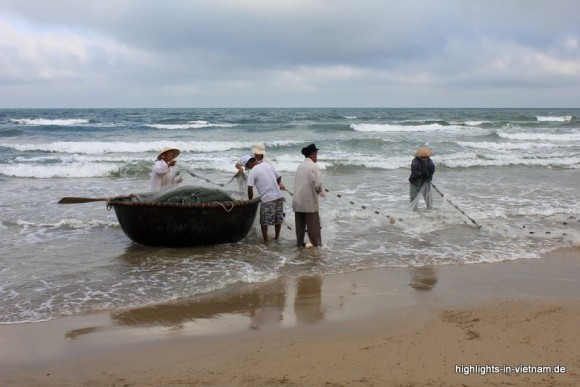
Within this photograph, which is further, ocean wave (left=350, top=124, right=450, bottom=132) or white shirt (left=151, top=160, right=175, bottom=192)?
Answer: ocean wave (left=350, top=124, right=450, bottom=132)

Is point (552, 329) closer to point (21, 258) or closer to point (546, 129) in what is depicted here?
point (21, 258)

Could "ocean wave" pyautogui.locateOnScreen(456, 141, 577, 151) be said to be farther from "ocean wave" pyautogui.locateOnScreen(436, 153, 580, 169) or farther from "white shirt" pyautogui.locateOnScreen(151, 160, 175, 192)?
"white shirt" pyautogui.locateOnScreen(151, 160, 175, 192)

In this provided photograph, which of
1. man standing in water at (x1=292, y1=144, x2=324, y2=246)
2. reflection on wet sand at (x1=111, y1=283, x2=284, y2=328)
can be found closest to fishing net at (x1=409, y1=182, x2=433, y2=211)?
man standing in water at (x1=292, y1=144, x2=324, y2=246)

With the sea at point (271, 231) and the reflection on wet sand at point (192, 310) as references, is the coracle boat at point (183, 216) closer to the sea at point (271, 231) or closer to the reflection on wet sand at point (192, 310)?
the sea at point (271, 231)

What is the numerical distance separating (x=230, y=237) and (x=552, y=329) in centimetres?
442

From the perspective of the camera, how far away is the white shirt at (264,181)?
7.57m

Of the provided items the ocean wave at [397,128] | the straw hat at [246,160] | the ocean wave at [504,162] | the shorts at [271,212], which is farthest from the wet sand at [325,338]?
the ocean wave at [397,128]

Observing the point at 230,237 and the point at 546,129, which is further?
the point at 546,129

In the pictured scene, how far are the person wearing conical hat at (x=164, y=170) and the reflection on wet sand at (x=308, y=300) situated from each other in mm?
2886

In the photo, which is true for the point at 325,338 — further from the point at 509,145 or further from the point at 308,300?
the point at 509,145

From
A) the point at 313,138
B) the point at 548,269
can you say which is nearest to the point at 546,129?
the point at 313,138

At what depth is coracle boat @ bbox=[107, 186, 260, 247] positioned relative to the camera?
23.3 feet

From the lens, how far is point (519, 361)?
385cm

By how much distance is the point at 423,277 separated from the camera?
6.21 metres
